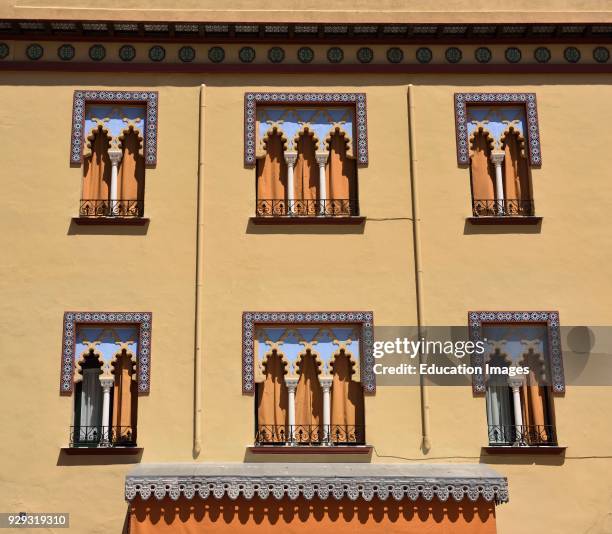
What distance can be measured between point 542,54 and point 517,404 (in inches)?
198

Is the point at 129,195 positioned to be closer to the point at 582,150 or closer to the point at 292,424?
the point at 292,424

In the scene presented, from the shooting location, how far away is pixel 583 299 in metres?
13.9

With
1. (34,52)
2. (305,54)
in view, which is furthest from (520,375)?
(34,52)

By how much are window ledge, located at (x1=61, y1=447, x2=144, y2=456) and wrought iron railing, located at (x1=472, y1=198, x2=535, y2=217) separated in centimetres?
563

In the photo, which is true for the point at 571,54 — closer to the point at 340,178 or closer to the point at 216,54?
the point at 340,178

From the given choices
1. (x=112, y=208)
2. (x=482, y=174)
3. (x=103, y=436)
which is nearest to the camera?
(x=103, y=436)

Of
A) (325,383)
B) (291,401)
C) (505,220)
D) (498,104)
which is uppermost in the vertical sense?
(498,104)

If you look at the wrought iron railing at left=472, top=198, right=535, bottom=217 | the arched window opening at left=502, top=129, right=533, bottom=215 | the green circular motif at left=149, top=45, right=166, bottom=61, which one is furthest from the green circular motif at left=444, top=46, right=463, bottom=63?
the green circular motif at left=149, top=45, right=166, bottom=61

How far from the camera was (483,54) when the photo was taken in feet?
48.5

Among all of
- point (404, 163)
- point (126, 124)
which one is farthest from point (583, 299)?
point (126, 124)

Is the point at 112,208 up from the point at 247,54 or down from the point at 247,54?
down

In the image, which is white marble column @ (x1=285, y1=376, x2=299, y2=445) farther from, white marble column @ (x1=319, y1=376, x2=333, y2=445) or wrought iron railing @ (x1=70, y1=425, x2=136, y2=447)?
wrought iron railing @ (x1=70, y1=425, x2=136, y2=447)

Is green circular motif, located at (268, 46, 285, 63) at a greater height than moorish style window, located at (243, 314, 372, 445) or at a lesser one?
greater

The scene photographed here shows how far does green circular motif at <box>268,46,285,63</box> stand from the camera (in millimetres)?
14695
